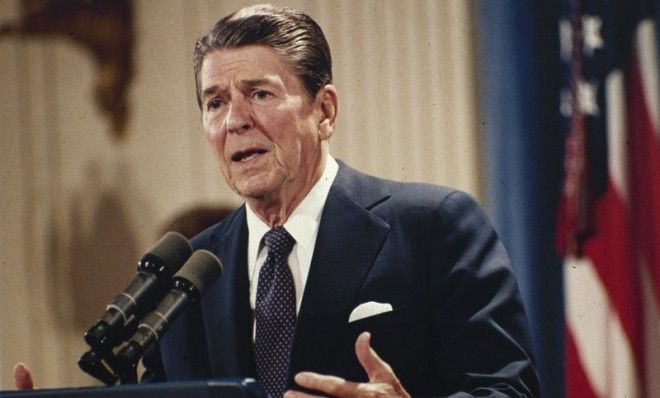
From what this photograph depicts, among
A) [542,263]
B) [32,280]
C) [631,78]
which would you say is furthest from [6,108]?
[631,78]

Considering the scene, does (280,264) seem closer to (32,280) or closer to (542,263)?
(542,263)

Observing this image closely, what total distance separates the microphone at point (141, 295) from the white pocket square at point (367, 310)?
401 millimetres

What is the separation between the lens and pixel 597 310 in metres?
2.23

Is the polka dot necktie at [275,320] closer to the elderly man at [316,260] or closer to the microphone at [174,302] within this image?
the elderly man at [316,260]

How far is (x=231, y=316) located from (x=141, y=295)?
1.58 feet

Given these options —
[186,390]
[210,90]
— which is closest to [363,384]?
[186,390]

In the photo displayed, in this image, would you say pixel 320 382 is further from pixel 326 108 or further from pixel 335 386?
pixel 326 108

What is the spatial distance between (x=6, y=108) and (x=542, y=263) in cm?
152

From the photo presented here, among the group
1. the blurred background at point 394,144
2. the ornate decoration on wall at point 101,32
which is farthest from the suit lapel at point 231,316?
the ornate decoration on wall at point 101,32

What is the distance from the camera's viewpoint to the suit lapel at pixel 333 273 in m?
1.57

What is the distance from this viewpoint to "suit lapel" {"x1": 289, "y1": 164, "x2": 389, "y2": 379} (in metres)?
1.57

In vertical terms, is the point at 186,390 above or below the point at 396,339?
above

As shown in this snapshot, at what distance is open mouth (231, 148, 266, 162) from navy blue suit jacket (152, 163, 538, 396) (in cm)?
17

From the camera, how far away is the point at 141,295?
3.95 ft
